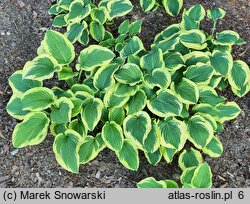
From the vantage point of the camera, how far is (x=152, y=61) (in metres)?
2.78

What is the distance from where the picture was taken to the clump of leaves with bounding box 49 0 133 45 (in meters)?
3.05

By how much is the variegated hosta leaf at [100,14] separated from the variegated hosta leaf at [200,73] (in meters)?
0.74

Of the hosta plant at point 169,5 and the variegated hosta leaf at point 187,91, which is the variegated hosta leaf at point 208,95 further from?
the hosta plant at point 169,5

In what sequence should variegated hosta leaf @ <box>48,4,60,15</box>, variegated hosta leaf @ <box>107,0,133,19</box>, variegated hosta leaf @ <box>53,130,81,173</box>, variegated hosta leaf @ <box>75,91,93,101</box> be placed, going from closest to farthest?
variegated hosta leaf @ <box>53,130,81,173</box> → variegated hosta leaf @ <box>75,91,93,101</box> → variegated hosta leaf @ <box>107,0,133,19</box> → variegated hosta leaf @ <box>48,4,60,15</box>

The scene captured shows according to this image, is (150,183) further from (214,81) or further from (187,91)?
(214,81)

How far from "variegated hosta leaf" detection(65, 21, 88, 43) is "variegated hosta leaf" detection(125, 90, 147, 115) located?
629mm

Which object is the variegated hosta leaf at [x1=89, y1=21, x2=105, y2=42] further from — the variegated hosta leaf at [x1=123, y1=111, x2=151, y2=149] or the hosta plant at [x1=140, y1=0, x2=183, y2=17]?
the variegated hosta leaf at [x1=123, y1=111, x2=151, y2=149]

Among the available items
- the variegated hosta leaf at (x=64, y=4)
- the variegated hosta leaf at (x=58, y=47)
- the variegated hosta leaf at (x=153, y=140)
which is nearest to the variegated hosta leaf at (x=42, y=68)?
the variegated hosta leaf at (x=58, y=47)

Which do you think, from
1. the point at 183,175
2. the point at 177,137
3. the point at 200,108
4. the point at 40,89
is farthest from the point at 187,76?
the point at 40,89

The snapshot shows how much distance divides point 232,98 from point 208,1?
34.7 inches

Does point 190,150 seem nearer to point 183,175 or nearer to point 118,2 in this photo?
point 183,175

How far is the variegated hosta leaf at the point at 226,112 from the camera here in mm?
2836

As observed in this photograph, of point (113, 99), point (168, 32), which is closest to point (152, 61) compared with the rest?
point (113, 99)

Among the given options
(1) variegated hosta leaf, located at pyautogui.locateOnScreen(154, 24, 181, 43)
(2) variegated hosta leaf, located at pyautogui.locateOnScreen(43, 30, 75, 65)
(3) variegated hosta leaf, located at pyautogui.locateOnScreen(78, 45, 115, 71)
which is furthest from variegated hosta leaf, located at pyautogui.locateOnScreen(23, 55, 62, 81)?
(1) variegated hosta leaf, located at pyautogui.locateOnScreen(154, 24, 181, 43)
